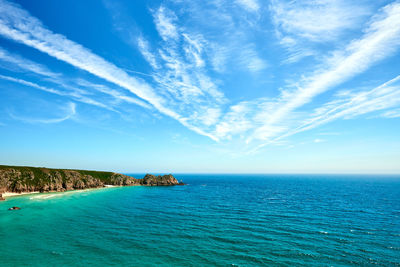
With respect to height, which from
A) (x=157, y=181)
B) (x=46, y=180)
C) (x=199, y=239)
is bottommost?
(x=157, y=181)

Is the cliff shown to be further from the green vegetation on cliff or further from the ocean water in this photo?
the ocean water

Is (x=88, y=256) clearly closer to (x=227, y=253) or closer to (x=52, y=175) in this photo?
(x=227, y=253)

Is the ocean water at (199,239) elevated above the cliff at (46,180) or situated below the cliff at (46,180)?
below

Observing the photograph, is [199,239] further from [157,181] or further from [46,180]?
[157,181]

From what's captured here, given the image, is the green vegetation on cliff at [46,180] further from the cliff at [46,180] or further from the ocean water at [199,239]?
the ocean water at [199,239]

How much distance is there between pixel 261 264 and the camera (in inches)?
949

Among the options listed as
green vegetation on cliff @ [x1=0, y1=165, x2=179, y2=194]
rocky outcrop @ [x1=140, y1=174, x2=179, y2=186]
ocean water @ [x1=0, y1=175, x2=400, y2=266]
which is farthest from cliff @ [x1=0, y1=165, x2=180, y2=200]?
ocean water @ [x1=0, y1=175, x2=400, y2=266]

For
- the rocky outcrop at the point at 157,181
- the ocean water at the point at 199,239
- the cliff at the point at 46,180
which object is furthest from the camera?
the rocky outcrop at the point at 157,181

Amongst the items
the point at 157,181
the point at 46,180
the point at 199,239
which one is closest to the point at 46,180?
the point at 46,180

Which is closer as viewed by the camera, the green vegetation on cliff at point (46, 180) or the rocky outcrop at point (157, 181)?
the green vegetation on cliff at point (46, 180)

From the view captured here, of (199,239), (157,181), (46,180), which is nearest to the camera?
(199,239)

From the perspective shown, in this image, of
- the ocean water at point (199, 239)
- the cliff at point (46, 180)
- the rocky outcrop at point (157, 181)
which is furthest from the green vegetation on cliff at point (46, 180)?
the ocean water at point (199, 239)

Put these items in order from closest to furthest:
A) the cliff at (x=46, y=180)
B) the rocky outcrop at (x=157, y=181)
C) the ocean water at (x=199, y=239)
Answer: the ocean water at (x=199, y=239)
the cliff at (x=46, y=180)
the rocky outcrop at (x=157, y=181)

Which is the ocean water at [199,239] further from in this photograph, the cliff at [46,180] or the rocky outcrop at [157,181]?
the rocky outcrop at [157,181]
